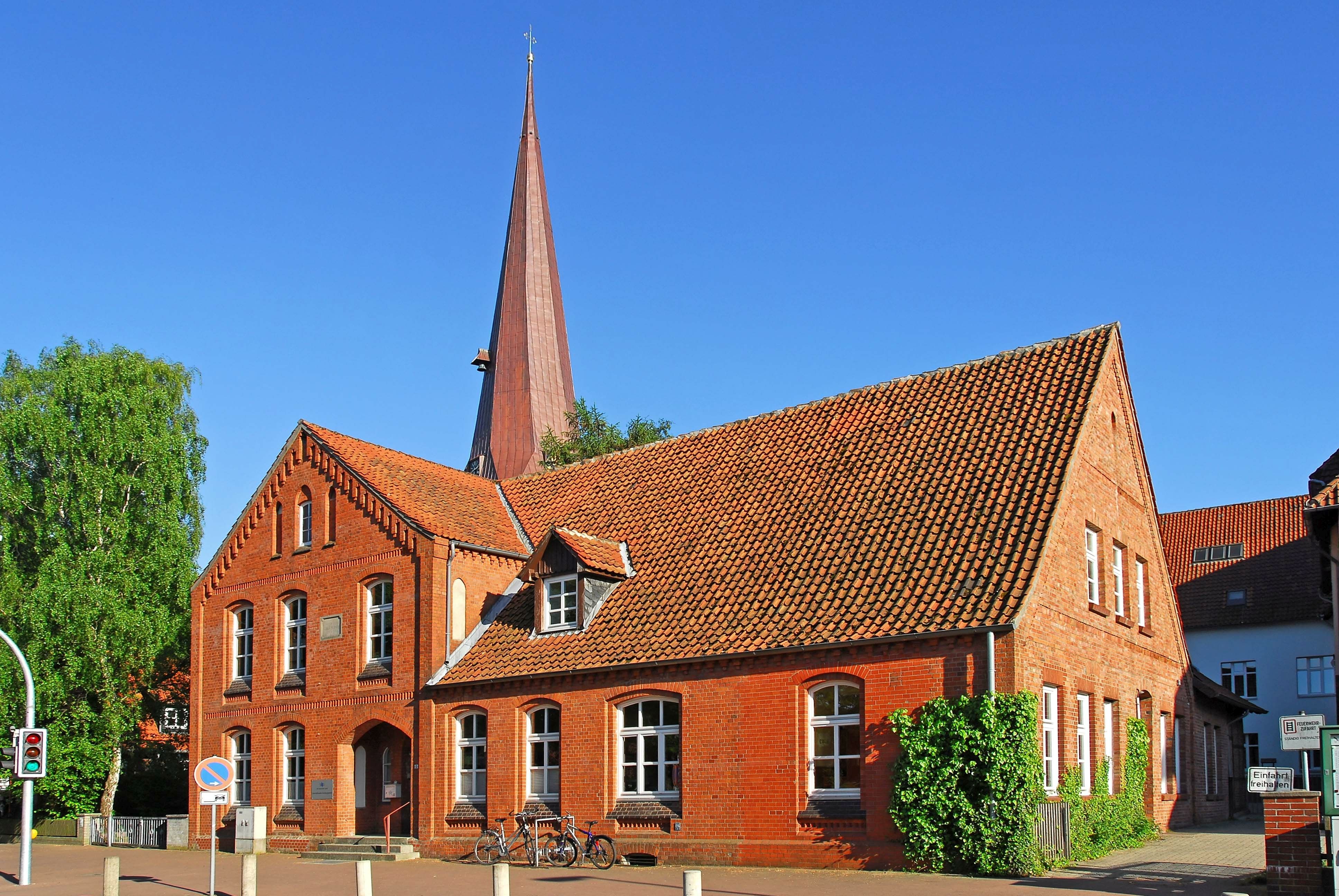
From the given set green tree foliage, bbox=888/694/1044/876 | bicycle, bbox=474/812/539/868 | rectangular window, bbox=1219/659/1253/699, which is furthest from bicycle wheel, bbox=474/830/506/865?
rectangular window, bbox=1219/659/1253/699

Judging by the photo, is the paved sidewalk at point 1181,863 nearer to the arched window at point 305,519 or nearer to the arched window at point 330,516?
the arched window at point 330,516

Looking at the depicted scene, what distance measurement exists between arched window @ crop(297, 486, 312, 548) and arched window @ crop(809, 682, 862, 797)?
13.7 m

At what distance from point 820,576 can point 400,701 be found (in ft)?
31.3

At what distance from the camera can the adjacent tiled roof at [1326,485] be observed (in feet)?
65.0

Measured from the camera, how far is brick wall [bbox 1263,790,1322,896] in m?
13.1

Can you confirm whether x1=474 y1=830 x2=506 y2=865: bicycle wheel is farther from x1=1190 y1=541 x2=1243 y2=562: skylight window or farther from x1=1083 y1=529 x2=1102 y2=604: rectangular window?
x1=1190 y1=541 x2=1243 y2=562: skylight window

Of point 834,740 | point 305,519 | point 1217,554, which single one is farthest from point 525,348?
point 834,740

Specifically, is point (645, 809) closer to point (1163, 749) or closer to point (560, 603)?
point (560, 603)

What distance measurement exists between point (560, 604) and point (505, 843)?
4397 millimetres

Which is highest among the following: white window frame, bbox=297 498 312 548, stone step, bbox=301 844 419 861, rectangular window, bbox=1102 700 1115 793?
white window frame, bbox=297 498 312 548

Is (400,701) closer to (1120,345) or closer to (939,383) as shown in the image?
(939,383)

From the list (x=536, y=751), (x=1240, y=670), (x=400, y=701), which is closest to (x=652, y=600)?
(x=536, y=751)

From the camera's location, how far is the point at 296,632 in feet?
92.1

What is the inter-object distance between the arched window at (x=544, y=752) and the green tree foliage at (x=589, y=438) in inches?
897
